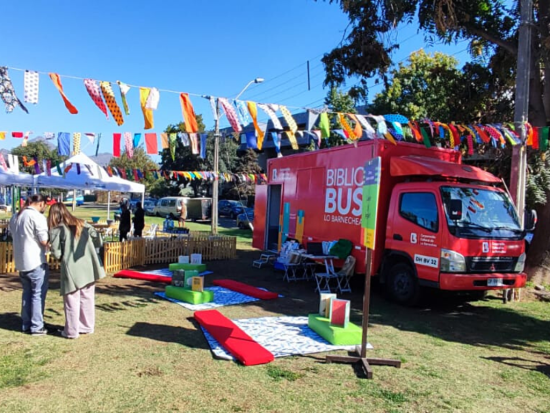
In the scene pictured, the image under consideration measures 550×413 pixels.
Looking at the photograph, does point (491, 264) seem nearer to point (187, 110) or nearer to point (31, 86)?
point (187, 110)

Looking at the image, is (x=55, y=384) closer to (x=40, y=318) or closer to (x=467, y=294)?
(x=40, y=318)

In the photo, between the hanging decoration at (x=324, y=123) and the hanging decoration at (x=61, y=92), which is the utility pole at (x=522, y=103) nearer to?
the hanging decoration at (x=324, y=123)

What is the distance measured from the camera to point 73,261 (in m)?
5.08

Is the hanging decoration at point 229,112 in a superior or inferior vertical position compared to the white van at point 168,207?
superior

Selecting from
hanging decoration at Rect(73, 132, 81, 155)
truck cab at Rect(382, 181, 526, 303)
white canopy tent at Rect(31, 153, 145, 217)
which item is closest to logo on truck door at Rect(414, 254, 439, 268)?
truck cab at Rect(382, 181, 526, 303)

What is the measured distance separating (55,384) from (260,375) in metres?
1.89

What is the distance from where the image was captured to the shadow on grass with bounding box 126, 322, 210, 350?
16.9 feet

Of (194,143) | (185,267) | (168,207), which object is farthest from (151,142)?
(168,207)

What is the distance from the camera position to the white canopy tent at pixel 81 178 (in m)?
13.6

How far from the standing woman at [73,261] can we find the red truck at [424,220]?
3498 mm

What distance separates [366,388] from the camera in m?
4.02

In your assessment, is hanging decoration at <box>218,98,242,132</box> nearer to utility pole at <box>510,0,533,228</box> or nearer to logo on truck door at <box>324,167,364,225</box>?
logo on truck door at <box>324,167,364,225</box>

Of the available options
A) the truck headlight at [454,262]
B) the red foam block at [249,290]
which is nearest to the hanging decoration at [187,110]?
the red foam block at [249,290]

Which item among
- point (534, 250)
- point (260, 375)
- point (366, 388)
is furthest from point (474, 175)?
point (260, 375)
